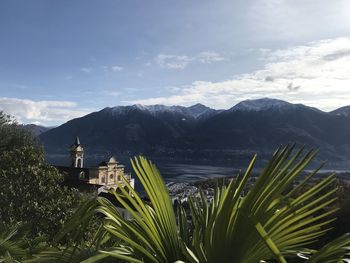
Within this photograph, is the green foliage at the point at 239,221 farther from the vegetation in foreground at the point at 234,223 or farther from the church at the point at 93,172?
the church at the point at 93,172

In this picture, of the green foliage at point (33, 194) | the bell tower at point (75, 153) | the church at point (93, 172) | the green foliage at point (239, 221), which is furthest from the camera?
the bell tower at point (75, 153)

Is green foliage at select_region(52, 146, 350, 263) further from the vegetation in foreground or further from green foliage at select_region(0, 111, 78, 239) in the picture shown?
green foliage at select_region(0, 111, 78, 239)

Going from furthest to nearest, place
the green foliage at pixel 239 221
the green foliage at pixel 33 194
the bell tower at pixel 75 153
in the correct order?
the bell tower at pixel 75 153 → the green foliage at pixel 33 194 → the green foliage at pixel 239 221

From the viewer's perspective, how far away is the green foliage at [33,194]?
15.4 meters

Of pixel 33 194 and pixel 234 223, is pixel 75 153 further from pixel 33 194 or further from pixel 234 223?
pixel 234 223

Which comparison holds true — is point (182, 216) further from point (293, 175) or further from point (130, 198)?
point (293, 175)

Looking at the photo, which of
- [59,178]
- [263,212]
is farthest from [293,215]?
[59,178]

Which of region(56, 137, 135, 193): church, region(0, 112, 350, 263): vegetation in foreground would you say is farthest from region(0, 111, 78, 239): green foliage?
region(56, 137, 135, 193): church

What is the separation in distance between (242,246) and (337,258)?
53 cm

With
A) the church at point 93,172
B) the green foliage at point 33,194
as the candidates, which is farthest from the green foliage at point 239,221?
the church at point 93,172

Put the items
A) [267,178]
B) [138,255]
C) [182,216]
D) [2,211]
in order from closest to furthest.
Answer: [267,178] → [138,255] → [182,216] → [2,211]

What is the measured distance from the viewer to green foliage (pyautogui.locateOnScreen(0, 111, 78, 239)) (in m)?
15.4

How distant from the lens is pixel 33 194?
16375 millimetres

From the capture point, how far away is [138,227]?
102 inches
